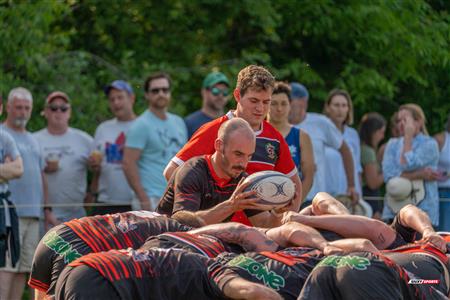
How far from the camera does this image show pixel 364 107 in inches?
540

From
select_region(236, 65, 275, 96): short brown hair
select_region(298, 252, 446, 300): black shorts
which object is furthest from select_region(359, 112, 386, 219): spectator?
select_region(298, 252, 446, 300): black shorts

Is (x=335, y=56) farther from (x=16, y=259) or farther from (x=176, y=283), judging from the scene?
(x=176, y=283)

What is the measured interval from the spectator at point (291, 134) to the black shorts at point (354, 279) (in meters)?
3.75

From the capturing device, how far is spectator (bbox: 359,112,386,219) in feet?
40.4

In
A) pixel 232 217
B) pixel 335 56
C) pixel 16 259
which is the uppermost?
pixel 335 56

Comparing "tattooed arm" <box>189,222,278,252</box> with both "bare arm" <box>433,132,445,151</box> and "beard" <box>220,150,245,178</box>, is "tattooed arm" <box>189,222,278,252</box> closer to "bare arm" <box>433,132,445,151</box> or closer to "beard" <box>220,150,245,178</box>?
"beard" <box>220,150,245,178</box>

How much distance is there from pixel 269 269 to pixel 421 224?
1468mm

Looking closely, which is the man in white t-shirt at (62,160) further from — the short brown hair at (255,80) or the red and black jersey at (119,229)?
the red and black jersey at (119,229)

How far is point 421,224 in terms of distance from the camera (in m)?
7.30

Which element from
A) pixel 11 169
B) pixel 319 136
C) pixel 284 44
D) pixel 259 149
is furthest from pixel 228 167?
pixel 284 44

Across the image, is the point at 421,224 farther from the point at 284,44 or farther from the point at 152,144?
the point at 284,44

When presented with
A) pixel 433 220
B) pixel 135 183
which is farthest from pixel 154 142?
pixel 433 220

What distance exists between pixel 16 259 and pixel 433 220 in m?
3.85

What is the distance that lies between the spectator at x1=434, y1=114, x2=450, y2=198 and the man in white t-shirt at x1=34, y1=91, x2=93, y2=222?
3384mm
